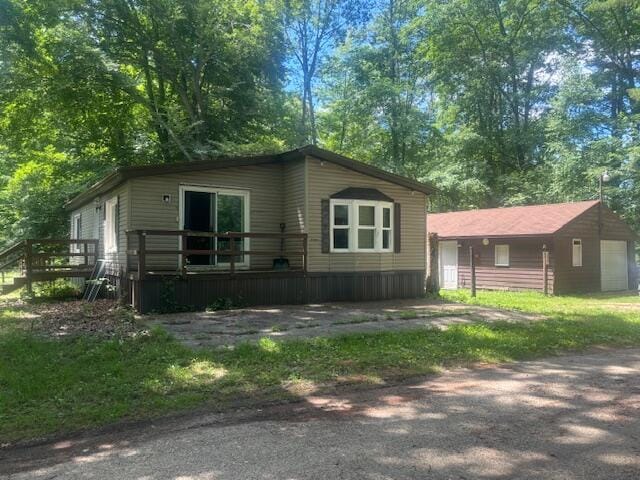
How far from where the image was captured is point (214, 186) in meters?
12.1

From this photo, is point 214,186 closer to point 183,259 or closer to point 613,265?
point 183,259

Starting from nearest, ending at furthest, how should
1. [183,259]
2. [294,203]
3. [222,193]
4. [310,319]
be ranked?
[310,319]
[183,259]
[222,193]
[294,203]

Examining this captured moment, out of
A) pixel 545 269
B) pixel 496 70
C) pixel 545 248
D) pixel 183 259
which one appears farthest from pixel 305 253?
pixel 496 70

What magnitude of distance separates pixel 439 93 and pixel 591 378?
30.4m

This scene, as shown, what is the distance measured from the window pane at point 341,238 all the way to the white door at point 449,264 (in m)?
9.30

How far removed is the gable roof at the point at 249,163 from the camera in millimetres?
11078

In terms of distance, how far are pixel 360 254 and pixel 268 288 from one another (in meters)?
2.72

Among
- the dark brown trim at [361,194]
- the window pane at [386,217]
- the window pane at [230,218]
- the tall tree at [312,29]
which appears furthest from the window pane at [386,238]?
the tall tree at [312,29]

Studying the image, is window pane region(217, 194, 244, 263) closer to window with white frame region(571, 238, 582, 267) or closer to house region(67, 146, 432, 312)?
house region(67, 146, 432, 312)

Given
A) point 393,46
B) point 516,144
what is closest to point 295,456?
point 516,144

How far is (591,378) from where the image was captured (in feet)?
18.9

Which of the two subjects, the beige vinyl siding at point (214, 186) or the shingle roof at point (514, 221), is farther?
the shingle roof at point (514, 221)

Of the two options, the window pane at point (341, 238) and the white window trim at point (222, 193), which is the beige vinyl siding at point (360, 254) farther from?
the white window trim at point (222, 193)

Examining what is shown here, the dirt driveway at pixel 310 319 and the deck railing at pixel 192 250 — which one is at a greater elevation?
the deck railing at pixel 192 250
